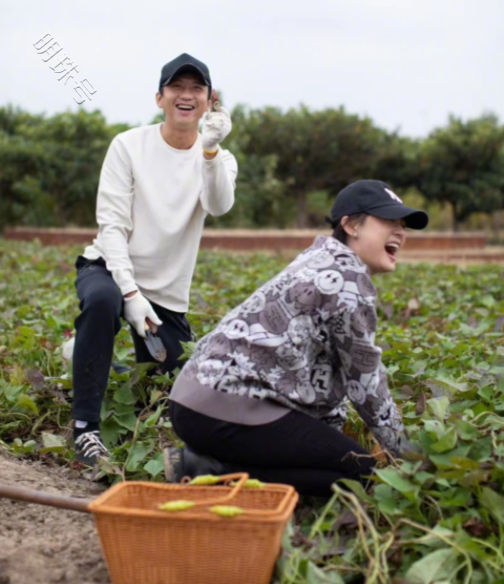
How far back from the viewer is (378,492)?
2.37 metres

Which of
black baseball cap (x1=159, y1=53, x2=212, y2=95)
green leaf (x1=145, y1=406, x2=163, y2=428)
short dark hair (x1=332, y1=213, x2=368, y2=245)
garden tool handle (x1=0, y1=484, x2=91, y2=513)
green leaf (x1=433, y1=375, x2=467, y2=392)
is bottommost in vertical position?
green leaf (x1=145, y1=406, x2=163, y2=428)

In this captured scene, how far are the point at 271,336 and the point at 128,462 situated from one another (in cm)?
81

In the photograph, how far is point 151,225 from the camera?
11.6 feet

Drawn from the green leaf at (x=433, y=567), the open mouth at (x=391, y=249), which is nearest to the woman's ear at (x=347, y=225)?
the open mouth at (x=391, y=249)

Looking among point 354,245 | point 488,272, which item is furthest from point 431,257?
point 354,245

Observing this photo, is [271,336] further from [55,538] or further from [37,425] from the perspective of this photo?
[37,425]

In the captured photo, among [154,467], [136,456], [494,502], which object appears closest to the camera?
[494,502]

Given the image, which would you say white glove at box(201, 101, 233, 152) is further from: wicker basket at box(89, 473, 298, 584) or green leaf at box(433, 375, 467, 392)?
wicker basket at box(89, 473, 298, 584)

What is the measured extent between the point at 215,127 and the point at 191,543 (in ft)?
5.39

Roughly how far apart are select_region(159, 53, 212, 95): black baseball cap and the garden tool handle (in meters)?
1.62

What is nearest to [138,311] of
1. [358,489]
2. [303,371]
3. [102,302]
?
[102,302]

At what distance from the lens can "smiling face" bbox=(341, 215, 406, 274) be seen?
2557 millimetres

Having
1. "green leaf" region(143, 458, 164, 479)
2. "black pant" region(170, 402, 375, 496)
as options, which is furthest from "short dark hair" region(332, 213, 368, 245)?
"green leaf" region(143, 458, 164, 479)

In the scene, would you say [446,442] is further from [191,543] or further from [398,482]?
[191,543]
